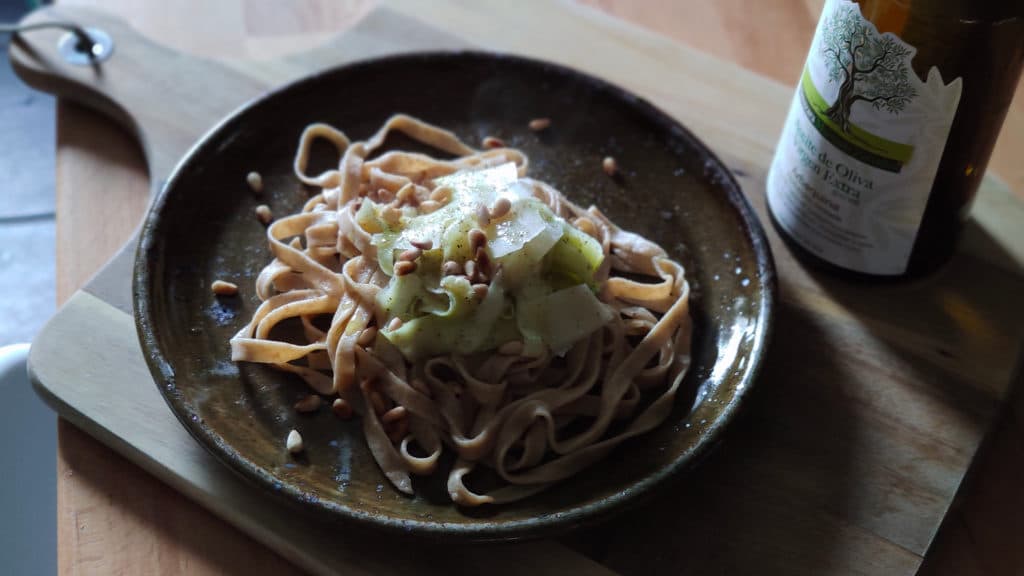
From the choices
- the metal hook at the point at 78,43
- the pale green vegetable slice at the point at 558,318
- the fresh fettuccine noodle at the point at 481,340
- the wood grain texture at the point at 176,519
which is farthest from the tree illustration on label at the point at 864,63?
the metal hook at the point at 78,43

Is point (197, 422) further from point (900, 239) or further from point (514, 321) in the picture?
point (900, 239)

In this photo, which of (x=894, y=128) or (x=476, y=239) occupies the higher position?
(x=894, y=128)

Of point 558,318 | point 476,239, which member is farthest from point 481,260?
point 558,318

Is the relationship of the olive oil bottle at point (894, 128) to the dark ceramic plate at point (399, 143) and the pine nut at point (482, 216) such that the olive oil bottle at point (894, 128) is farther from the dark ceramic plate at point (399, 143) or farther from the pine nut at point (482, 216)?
the pine nut at point (482, 216)

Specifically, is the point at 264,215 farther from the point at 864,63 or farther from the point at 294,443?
the point at 864,63

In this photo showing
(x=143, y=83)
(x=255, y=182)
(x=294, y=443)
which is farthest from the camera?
(x=143, y=83)

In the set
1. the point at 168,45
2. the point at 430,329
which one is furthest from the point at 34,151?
the point at 430,329

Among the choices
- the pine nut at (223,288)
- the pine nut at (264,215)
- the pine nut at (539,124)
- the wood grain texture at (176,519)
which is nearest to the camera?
the wood grain texture at (176,519)
